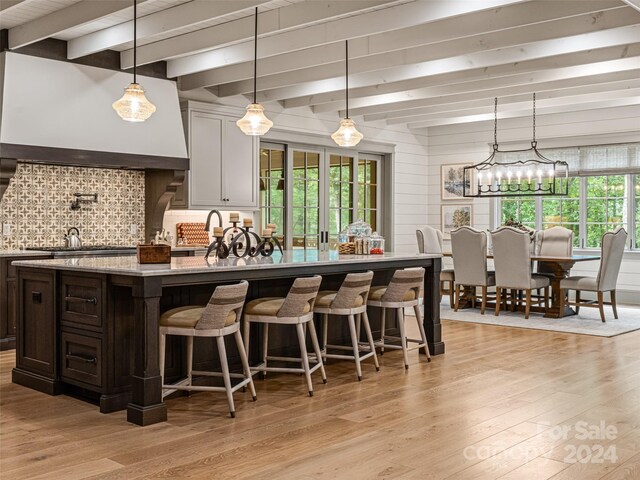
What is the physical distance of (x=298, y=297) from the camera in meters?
4.62

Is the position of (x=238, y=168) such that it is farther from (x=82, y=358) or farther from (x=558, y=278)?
(x=82, y=358)

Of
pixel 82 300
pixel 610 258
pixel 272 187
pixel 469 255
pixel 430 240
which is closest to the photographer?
pixel 82 300

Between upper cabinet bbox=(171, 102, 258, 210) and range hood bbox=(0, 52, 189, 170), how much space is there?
36cm

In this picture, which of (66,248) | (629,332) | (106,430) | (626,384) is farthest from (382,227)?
(106,430)

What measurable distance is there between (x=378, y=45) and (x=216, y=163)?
2.58 metres

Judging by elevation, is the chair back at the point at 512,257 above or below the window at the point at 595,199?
below

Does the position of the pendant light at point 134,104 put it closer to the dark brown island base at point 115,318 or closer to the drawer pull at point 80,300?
the dark brown island base at point 115,318

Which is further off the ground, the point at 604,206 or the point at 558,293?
the point at 604,206

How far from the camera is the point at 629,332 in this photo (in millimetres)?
7145

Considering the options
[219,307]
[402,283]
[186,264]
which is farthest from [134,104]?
[402,283]

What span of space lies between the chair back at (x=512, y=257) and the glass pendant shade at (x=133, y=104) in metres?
4.70

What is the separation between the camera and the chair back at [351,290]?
500 cm

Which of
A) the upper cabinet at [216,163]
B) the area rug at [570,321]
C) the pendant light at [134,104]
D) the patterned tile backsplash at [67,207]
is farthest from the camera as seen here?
the upper cabinet at [216,163]

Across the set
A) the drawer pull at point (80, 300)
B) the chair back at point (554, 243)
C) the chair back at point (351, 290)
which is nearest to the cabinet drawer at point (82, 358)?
the drawer pull at point (80, 300)
